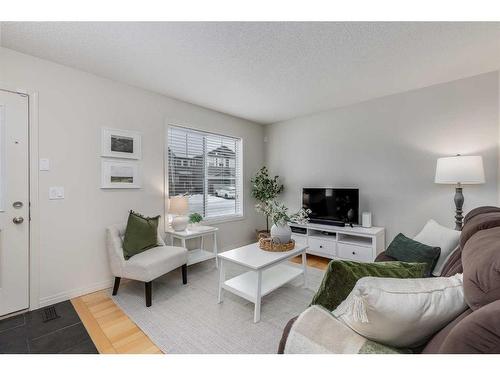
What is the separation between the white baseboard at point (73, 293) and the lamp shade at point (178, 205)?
40.5 inches

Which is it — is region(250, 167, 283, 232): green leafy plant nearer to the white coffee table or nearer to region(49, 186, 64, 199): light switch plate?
the white coffee table

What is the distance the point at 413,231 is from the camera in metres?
2.95

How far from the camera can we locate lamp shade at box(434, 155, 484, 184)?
2258 millimetres

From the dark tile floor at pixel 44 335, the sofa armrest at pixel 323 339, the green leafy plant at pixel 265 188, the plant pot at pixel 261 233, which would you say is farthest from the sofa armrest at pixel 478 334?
the green leafy plant at pixel 265 188

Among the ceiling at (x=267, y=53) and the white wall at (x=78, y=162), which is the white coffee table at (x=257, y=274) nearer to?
the white wall at (x=78, y=162)

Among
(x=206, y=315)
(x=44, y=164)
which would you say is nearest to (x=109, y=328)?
(x=206, y=315)

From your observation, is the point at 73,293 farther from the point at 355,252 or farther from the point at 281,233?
the point at 355,252

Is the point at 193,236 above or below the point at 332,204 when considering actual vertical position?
below

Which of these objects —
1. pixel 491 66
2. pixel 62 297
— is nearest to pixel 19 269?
pixel 62 297

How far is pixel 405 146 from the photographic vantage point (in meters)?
3.00

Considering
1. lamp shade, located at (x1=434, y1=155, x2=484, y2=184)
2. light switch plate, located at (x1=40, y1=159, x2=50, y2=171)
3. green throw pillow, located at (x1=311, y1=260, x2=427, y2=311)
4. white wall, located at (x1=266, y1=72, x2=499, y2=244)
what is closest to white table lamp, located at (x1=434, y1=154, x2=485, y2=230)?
lamp shade, located at (x1=434, y1=155, x2=484, y2=184)

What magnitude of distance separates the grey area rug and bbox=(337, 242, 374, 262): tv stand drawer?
2.02 feet

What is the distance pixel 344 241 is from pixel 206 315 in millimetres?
2070
